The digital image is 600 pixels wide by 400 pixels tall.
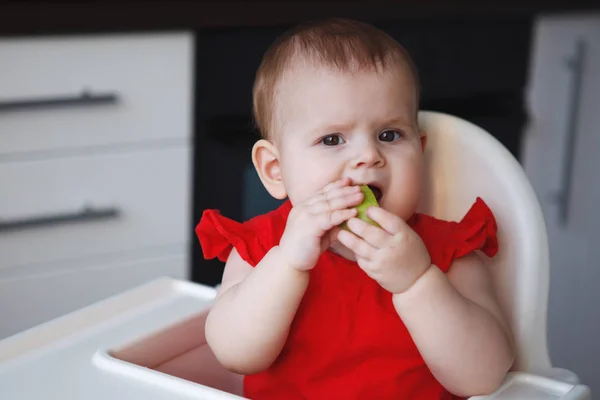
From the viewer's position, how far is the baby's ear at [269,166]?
98cm

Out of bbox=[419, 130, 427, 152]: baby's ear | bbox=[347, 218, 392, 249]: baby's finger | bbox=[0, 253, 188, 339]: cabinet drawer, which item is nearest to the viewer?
bbox=[347, 218, 392, 249]: baby's finger

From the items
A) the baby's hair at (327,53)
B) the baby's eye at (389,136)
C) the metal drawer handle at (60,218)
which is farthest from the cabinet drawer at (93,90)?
the baby's eye at (389,136)

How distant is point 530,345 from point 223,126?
1.04 m

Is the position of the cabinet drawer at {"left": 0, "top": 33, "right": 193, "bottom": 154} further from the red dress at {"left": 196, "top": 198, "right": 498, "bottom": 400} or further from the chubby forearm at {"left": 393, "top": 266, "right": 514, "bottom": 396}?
the chubby forearm at {"left": 393, "top": 266, "right": 514, "bottom": 396}

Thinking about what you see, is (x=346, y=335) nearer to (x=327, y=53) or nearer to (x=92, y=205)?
(x=327, y=53)

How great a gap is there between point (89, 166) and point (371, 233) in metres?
1.07

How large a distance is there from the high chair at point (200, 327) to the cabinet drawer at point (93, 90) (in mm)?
727

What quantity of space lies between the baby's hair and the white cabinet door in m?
1.31

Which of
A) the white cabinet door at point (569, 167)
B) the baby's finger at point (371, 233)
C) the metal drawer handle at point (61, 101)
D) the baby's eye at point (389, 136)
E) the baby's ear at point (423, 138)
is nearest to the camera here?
the baby's finger at point (371, 233)

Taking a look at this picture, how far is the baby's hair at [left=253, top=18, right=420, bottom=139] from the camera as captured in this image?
92 cm

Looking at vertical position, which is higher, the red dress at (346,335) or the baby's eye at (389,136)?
→ the baby's eye at (389,136)

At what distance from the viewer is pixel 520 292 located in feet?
3.28

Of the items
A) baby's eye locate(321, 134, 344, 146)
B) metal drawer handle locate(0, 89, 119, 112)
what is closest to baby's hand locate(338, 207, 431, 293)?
baby's eye locate(321, 134, 344, 146)

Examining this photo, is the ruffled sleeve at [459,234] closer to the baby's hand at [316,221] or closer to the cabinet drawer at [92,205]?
the baby's hand at [316,221]
